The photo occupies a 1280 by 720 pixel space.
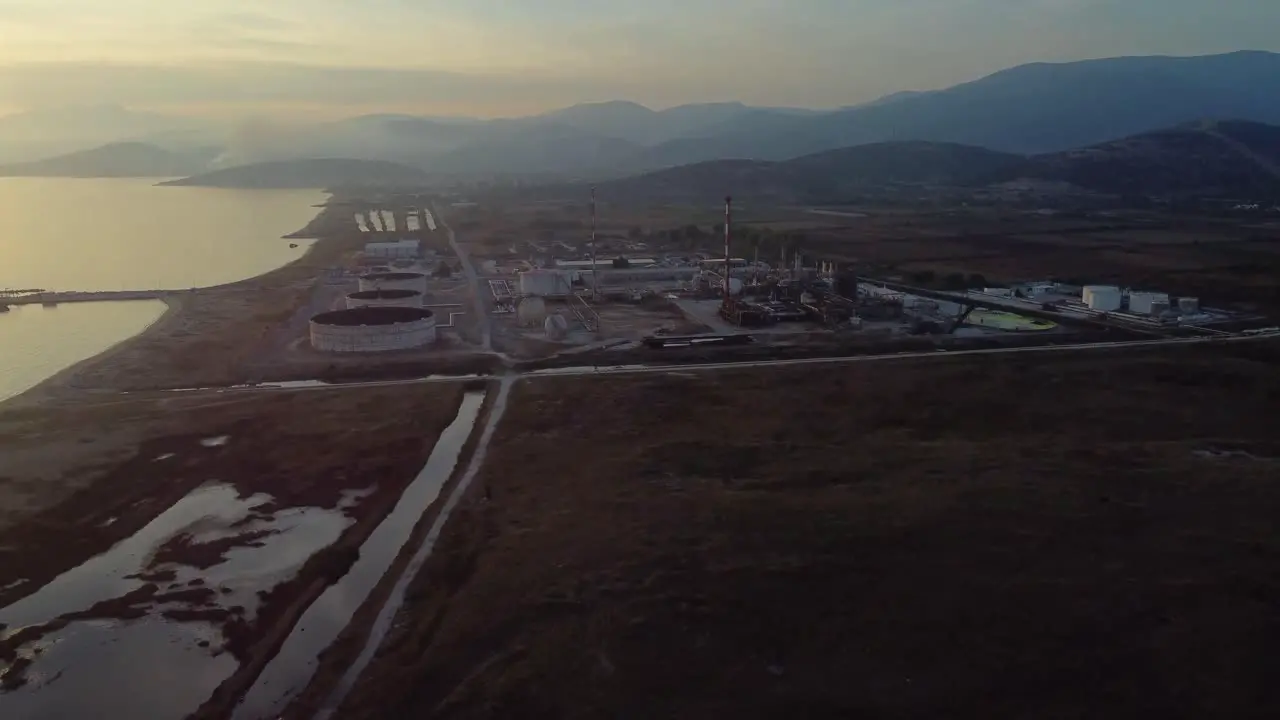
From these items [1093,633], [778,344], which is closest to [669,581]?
[1093,633]

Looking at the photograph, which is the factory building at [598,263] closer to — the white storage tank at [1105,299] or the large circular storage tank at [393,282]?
the large circular storage tank at [393,282]

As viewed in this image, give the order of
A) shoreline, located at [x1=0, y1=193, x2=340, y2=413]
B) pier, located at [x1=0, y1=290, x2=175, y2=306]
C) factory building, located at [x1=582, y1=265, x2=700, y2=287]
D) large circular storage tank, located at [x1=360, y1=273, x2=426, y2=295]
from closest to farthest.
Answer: shoreline, located at [x1=0, y1=193, x2=340, y2=413]
large circular storage tank, located at [x1=360, y1=273, x2=426, y2=295]
pier, located at [x1=0, y1=290, x2=175, y2=306]
factory building, located at [x1=582, y1=265, x2=700, y2=287]

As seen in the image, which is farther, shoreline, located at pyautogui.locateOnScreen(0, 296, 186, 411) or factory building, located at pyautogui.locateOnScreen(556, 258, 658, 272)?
factory building, located at pyautogui.locateOnScreen(556, 258, 658, 272)

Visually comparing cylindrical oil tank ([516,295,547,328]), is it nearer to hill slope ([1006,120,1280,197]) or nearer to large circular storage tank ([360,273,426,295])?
large circular storage tank ([360,273,426,295])

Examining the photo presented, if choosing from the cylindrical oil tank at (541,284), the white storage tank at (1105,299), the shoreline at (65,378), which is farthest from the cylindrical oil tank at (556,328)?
the white storage tank at (1105,299)

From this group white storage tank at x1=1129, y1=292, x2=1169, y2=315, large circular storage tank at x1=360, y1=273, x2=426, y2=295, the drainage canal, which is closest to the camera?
the drainage canal

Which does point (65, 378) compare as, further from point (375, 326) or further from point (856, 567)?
point (856, 567)

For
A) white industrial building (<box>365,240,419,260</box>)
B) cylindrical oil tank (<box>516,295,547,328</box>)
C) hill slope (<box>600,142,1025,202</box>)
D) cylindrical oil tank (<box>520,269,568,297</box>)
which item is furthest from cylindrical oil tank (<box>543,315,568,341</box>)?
hill slope (<box>600,142,1025,202</box>)
